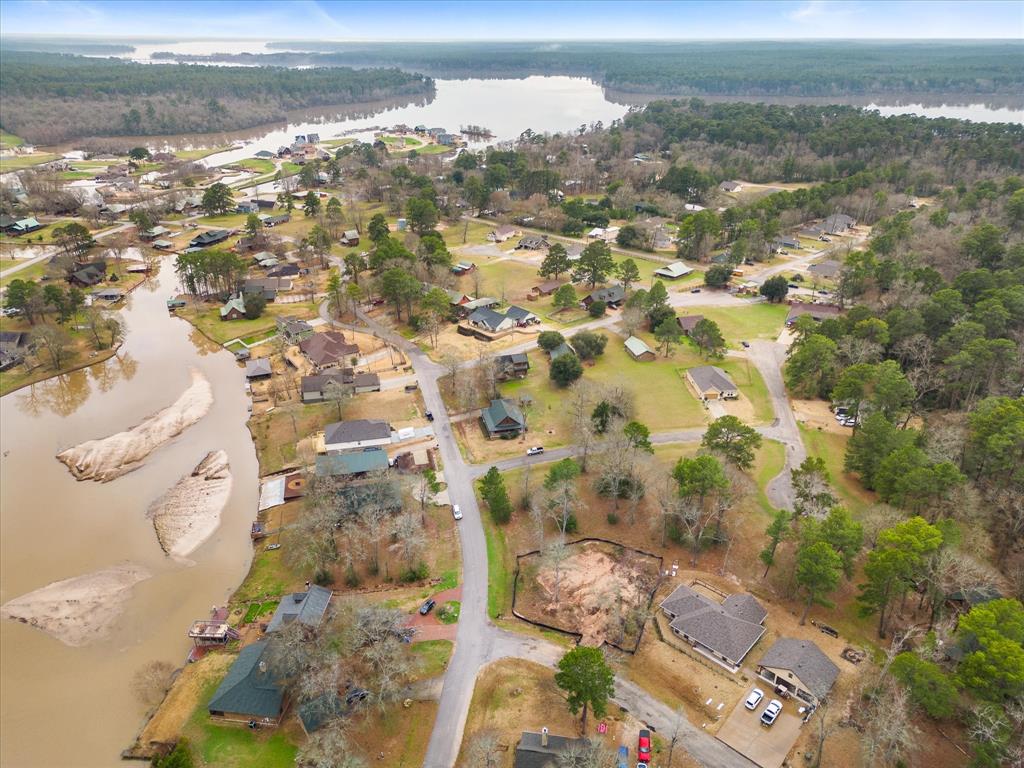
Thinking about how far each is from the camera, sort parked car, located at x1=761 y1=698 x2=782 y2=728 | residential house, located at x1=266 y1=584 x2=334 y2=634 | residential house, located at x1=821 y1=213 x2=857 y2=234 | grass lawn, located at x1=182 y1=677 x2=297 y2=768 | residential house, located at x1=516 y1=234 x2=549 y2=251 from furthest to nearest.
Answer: residential house, located at x1=821 y1=213 x2=857 y2=234, residential house, located at x1=516 y1=234 x2=549 y2=251, residential house, located at x1=266 y1=584 x2=334 y2=634, parked car, located at x1=761 y1=698 x2=782 y2=728, grass lawn, located at x1=182 y1=677 x2=297 y2=768

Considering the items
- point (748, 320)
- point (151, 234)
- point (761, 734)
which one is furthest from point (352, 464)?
point (151, 234)

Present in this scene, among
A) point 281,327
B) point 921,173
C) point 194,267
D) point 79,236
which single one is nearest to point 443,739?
point 281,327

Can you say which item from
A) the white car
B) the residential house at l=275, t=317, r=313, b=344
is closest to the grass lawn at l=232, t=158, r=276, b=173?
the residential house at l=275, t=317, r=313, b=344

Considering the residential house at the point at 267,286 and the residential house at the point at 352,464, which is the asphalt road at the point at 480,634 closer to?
the residential house at the point at 352,464

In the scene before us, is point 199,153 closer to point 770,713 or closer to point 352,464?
point 352,464

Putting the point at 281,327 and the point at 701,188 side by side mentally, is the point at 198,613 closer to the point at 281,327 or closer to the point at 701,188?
the point at 281,327

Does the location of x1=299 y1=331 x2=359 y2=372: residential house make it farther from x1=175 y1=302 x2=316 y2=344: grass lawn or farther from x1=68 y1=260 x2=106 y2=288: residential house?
x1=68 y1=260 x2=106 y2=288: residential house
